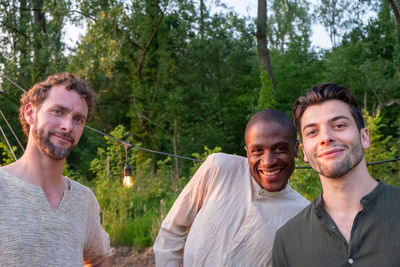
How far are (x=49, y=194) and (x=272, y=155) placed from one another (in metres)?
1.15

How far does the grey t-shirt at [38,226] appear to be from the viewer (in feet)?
6.58

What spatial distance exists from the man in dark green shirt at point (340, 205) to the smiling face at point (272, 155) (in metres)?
0.21

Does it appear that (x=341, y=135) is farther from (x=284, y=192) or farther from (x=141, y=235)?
(x=141, y=235)

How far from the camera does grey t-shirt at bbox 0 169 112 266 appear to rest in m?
2.01

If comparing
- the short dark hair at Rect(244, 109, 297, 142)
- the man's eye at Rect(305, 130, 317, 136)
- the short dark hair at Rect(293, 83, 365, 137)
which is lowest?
the man's eye at Rect(305, 130, 317, 136)

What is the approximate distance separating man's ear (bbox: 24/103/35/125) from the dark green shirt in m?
1.39

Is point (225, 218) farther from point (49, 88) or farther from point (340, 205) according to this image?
point (49, 88)

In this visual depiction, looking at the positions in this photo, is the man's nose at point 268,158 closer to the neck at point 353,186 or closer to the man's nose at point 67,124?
the neck at point 353,186

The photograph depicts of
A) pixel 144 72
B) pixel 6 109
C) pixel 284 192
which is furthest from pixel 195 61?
pixel 284 192

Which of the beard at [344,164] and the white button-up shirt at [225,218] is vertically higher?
the beard at [344,164]

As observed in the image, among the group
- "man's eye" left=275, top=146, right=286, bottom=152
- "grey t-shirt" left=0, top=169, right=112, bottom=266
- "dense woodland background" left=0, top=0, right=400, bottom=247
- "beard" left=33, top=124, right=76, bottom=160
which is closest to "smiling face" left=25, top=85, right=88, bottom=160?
"beard" left=33, top=124, right=76, bottom=160

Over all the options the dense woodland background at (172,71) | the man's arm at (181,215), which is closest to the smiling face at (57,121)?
the man's arm at (181,215)

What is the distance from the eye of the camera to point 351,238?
1.92 meters

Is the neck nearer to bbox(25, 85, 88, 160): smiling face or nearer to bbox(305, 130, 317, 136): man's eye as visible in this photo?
bbox(305, 130, 317, 136): man's eye
